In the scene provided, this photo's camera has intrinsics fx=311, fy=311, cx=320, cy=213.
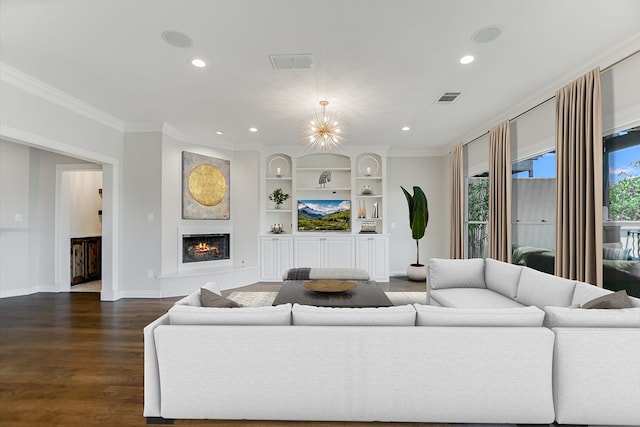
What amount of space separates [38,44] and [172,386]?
3.16m

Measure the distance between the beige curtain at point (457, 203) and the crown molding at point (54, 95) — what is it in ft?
20.1

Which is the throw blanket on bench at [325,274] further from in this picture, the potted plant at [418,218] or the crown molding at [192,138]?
the crown molding at [192,138]

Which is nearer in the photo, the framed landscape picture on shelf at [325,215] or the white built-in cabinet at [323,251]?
the white built-in cabinet at [323,251]

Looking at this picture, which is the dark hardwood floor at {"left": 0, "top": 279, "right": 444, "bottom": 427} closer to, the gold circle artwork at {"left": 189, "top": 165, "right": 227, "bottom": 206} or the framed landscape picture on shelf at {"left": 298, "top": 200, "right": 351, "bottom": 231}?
the gold circle artwork at {"left": 189, "top": 165, "right": 227, "bottom": 206}

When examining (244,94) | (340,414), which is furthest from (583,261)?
(244,94)

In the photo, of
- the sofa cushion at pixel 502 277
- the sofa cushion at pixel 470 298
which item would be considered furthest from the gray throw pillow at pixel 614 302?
the sofa cushion at pixel 502 277

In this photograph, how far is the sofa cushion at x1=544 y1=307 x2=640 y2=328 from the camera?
1816mm

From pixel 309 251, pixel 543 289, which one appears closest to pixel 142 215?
pixel 309 251

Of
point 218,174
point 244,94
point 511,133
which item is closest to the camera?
point 244,94

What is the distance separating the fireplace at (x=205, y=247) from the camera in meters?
5.80

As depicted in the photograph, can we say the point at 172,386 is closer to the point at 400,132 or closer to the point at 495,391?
the point at 495,391

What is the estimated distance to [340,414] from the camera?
1.86m

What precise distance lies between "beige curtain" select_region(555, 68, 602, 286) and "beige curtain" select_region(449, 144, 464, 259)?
256 centimetres

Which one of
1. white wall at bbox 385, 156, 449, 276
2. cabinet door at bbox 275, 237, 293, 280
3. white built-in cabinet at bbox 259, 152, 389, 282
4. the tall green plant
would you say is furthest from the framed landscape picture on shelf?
the tall green plant
